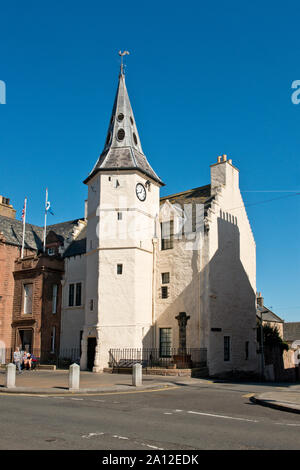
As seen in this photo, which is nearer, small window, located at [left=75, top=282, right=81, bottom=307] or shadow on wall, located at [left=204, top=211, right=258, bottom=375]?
shadow on wall, located at [left=204, top=211, right=258, bottom=375]

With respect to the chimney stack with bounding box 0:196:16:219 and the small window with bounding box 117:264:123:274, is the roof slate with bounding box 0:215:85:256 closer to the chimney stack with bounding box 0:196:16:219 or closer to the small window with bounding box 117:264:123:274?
the chimney stack with bounding box 0:196:16:219

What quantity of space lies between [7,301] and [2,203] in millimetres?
11384

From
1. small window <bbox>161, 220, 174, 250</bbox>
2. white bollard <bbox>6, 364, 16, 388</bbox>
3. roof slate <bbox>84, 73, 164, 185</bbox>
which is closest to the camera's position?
white bollard <bbox>6, 364, 16, 388</bbox>

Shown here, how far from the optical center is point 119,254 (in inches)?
1228

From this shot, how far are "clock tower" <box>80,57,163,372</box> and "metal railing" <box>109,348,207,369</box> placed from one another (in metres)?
0.47

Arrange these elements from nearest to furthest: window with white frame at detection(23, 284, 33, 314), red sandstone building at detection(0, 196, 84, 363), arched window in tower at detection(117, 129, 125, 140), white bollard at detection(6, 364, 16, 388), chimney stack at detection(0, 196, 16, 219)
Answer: white bollard at detection(6, 364, 16, 388) < arched window in tower at detection(117, 129, 125, 140) < red sandstone building at detection(0, 196, 84, 363) < window with white frame at detection(23, 284, 33, 314) < chimney stack at detection(0, 196, 16, 219)

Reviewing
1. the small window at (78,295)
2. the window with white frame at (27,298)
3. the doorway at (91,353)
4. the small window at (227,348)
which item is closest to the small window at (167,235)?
the small window at (227,348)

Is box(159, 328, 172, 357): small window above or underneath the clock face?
underneath

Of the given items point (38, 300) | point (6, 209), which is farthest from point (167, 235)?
point (6, 209)

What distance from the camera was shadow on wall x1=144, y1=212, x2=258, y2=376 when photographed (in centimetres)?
2941

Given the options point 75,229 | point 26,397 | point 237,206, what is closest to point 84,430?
point 26,397

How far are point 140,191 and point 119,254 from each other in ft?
16.4

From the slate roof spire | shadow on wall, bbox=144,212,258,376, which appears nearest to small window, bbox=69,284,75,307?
shadow on wall, bbox=144,212,258,376

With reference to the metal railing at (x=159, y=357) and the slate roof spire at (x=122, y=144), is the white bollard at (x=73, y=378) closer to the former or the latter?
the metal railing at (x=159, y=357)
